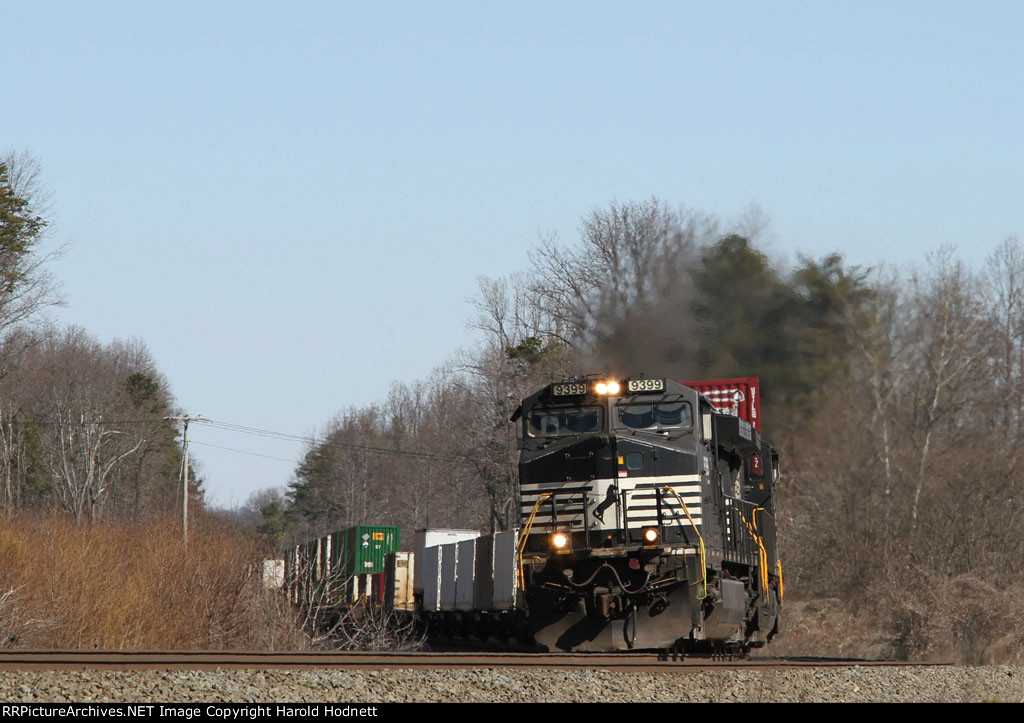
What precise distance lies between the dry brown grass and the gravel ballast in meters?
7.32

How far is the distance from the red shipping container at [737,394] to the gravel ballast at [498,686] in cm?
Answer: 1833

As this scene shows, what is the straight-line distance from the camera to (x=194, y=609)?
58.4ft

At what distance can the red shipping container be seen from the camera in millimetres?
30641

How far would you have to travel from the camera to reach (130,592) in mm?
16844

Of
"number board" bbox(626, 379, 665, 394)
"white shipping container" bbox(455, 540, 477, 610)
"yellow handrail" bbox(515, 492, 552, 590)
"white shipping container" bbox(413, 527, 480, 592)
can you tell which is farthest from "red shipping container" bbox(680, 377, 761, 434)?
"yellow handrail" bbox(515, 492, 552, 590)

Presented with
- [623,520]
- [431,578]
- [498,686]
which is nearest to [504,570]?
[623,520]

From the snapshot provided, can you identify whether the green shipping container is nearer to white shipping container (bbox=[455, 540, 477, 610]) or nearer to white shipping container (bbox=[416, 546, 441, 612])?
white shipping container (bbox=[416, 546, 441, 612])

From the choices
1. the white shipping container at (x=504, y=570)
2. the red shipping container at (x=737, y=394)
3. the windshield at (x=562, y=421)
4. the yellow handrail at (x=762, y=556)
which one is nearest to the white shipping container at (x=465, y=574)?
the white shipping container at (x=504, y=570)

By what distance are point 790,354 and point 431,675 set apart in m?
26.1

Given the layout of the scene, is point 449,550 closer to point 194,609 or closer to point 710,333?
point 194,609

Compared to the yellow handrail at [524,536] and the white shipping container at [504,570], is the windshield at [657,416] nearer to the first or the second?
the yellow handrail at [524,536]
